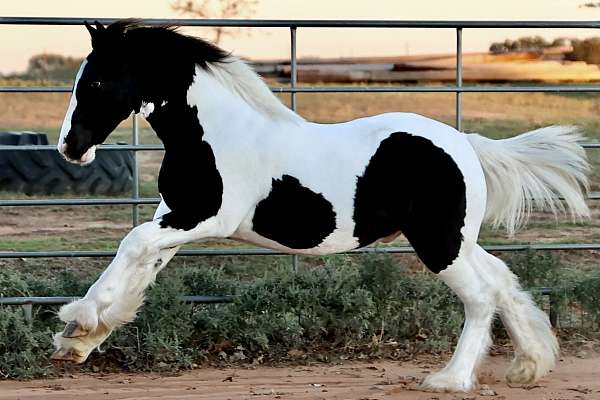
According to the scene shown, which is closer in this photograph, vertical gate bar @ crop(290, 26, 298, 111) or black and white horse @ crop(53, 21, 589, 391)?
black and white horse @ crop(53, 21, 589, 391)

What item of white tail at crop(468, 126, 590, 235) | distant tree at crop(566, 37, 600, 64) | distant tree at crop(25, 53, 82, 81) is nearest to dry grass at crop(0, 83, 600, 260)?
distant tree at crop(25, 53, 82, 81)

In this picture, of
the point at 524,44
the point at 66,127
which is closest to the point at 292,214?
the point at 66,127

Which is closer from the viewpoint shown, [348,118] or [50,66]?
[50,66]

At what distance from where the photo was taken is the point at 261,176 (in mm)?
4754

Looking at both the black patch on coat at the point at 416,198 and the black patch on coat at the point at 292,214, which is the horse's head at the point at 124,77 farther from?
the black patch on coat at the point at 416,198

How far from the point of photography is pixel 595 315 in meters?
6.36

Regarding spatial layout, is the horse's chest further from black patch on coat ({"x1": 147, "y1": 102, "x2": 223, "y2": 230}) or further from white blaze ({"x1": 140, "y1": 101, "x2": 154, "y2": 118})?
white blaze ({"x1": 140, "y1": 101, "x2": 154, "y2": 118})

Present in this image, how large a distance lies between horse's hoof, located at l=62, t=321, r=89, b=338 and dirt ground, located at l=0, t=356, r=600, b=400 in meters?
0.58

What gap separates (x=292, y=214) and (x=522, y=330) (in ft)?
4.34

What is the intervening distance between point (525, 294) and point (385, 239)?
777 millimetres

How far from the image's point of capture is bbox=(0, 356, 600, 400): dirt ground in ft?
16.4

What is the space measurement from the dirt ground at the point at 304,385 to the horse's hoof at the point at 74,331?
0.58 meters

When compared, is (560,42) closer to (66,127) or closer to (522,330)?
(522,330)

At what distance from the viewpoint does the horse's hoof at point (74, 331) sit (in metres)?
4.49
